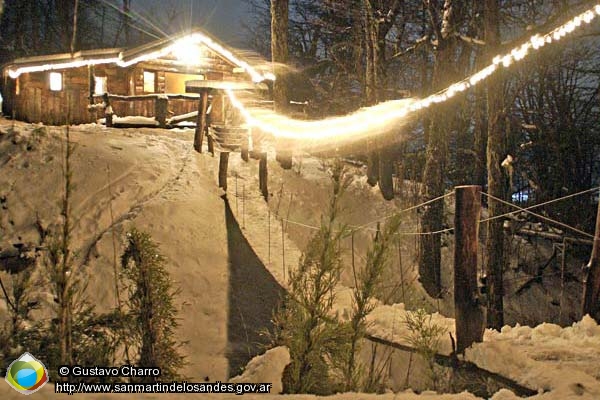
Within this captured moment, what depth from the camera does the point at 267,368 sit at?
4039 mm

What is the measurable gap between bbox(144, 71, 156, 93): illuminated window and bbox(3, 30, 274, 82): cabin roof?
6.27ft

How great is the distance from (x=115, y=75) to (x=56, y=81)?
94.7 inches

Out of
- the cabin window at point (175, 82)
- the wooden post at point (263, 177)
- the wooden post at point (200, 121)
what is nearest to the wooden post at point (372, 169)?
the wooden post at point (263, 177)

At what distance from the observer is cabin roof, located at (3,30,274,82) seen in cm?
2059

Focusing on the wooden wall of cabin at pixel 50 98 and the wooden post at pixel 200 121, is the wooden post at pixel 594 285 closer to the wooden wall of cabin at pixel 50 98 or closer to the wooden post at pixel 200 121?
the wooden post at pixel 200 121

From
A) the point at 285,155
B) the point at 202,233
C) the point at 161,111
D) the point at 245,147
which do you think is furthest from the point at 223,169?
the point at 161,111

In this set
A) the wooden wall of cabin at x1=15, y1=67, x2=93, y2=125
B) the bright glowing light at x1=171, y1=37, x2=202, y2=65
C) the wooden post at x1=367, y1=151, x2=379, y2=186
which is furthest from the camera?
the bright glowing light at x1=171, y1=37, x2=202, y2=65

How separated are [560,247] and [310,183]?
26.5ft

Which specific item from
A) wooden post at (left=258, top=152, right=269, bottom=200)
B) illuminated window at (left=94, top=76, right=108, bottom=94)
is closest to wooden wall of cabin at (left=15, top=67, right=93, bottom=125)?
illuminated window at (left=94, top=76, right=108, bottom=94)

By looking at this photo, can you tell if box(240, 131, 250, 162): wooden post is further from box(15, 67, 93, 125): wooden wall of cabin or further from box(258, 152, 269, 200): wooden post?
box(15, 67, 93, 125): wooden wall of cabin

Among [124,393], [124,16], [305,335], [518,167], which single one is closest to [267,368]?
[305,335]

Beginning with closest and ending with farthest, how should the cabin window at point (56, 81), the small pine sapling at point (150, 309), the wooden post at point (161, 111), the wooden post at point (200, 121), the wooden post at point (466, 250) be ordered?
the small pine sapling at point (150, 309), the wooden post at point (466, 250), the wooden post at point (200, 121), the wooden post at point (161, 111), the cabin window at point (56, 81)

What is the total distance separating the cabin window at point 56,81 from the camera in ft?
70.3

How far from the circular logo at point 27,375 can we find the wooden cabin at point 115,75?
16.8m
